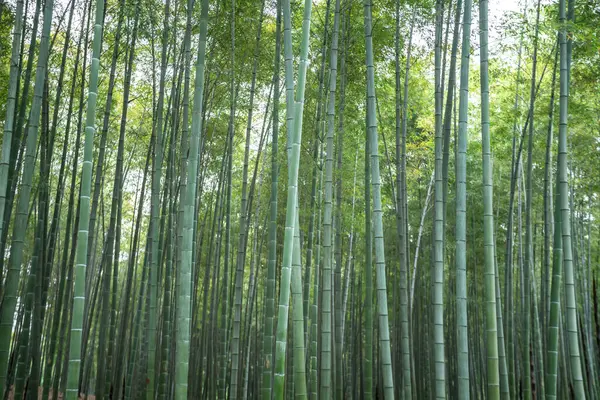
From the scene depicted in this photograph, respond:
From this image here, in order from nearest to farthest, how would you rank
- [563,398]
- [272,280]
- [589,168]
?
[272,280]
[563,398]
[589,168]

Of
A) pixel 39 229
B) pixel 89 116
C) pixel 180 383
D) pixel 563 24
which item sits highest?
pixel 563 24

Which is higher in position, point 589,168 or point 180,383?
point 589,168

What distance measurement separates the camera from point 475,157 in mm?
8617

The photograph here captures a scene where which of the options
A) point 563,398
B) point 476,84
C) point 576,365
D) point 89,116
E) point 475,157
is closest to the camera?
point 89,116

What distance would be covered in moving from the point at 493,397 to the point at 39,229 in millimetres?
3625

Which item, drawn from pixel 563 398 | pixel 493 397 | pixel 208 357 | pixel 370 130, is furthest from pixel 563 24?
Answer: pixel 208 357

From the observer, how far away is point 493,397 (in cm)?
334

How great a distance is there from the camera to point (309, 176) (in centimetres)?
674

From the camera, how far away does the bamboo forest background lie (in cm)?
360

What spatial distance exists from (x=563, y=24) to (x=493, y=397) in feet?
8.62

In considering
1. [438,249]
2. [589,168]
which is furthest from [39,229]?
[589,168]

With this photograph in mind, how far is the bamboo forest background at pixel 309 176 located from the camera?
142 inches

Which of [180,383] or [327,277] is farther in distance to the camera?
[327,277]

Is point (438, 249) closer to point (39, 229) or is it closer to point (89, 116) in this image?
point (89, 116)
